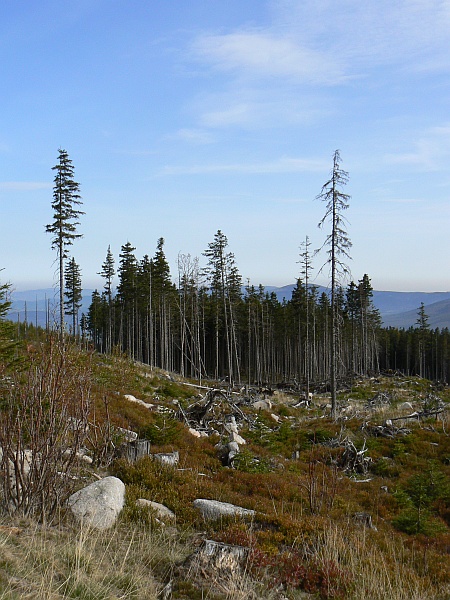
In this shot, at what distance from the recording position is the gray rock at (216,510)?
7141 millimetres

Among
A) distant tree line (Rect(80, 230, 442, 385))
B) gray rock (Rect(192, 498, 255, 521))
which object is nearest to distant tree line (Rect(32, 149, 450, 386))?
distant tree line (Rect(80, 230, 442, 385))

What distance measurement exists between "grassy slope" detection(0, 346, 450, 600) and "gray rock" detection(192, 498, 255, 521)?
157 millimetres

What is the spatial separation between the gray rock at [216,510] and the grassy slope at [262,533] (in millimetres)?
157

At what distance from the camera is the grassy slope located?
4.71 m

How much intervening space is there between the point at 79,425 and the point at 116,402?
935cm

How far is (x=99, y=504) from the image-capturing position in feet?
21.4

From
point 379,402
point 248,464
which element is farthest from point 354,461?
point 379,402

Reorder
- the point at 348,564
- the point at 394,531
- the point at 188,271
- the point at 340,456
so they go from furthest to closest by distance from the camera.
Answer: the point at 188,271 < the point at 340,456 < the point at 394,531 < the point at 348,564

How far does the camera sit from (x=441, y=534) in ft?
27.6

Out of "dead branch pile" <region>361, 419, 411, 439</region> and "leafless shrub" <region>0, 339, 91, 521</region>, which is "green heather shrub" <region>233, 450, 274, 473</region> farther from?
"dead branch pile" <region>361, 419, 411, 439</region>

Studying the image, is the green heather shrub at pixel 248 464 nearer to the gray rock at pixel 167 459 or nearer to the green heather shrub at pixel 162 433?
the gray rock at pixel 167 459

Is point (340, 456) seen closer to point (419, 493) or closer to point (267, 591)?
point (419, 493)

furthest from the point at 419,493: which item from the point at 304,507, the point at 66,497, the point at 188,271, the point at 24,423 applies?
the point at 188,271

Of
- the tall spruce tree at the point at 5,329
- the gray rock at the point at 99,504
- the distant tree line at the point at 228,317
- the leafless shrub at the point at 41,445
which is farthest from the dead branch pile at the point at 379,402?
the leafless shrub at the point at 41,445
